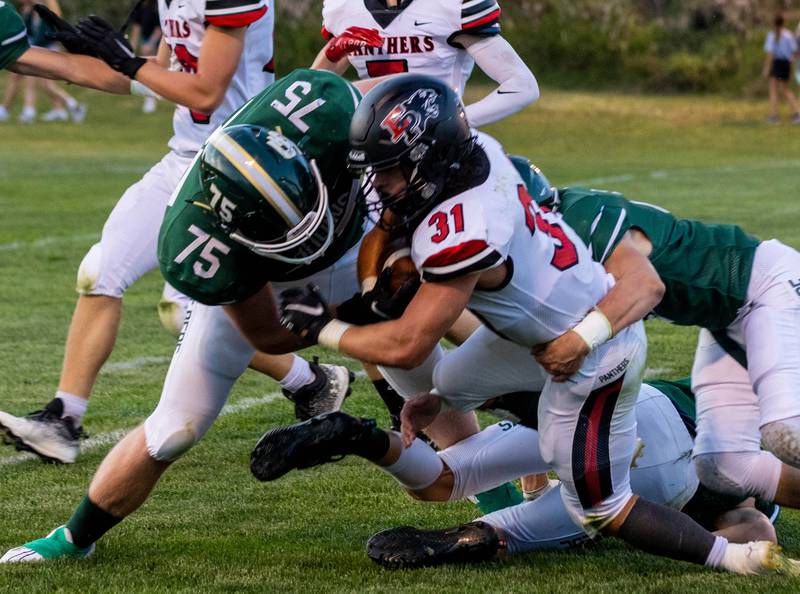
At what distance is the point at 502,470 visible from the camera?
4168 mm

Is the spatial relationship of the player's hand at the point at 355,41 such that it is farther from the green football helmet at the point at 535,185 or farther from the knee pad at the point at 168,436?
the knee pad at the point at 168,436

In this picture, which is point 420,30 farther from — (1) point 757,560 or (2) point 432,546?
(1) point 757,560

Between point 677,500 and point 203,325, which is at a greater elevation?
point 203,325

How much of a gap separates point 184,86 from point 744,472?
88.2 inches

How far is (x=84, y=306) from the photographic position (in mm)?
5055

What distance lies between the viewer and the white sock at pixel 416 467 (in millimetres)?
3977

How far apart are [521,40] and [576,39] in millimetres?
946

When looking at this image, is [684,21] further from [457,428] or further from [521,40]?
[457,428]

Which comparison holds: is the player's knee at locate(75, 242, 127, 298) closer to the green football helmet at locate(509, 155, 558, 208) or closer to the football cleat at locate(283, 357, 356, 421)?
the football cleat at locate(283, 357, 356, 421)

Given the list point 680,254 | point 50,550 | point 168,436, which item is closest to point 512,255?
point 680,254

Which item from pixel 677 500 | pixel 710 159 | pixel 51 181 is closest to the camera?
pixel 677 500

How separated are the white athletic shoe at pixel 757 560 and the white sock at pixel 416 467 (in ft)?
2.71

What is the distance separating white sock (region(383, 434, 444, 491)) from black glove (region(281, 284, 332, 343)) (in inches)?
25.8

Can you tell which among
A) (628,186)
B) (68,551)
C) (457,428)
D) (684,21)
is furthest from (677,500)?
(684,21)
